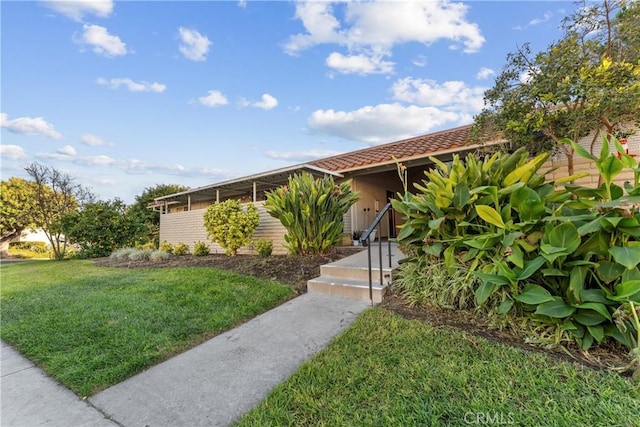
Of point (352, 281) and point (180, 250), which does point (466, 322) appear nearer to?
point (352, 281)

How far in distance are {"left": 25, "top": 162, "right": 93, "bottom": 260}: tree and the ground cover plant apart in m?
18.5

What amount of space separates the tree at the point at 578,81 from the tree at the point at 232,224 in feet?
23.1

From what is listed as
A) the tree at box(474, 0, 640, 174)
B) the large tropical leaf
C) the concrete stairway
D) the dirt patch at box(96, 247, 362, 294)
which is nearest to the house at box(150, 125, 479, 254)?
the tree at box(474, 0, 640, 174)

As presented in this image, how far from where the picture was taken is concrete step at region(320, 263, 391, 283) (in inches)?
178

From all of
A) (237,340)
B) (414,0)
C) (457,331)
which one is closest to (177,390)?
(237,340)

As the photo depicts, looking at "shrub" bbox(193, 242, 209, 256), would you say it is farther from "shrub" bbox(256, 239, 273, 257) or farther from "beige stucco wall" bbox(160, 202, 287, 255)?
"shrub" bbox(256, 239, 273, 257)

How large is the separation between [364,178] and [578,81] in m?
6.52

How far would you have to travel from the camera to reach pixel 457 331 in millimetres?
2838

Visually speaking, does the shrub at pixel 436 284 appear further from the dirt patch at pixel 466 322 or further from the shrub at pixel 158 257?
the shrub at pixel 158 257

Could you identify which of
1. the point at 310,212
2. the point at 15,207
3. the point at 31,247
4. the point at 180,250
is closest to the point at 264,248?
the point at 310,212

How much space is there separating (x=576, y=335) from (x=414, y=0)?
639 centimetres

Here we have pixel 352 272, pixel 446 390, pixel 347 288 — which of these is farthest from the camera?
pixel 352 272

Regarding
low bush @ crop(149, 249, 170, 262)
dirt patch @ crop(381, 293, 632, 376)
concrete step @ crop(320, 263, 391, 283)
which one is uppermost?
concrete step @ crop(320, 263, 391, 283)

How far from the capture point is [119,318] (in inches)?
154
